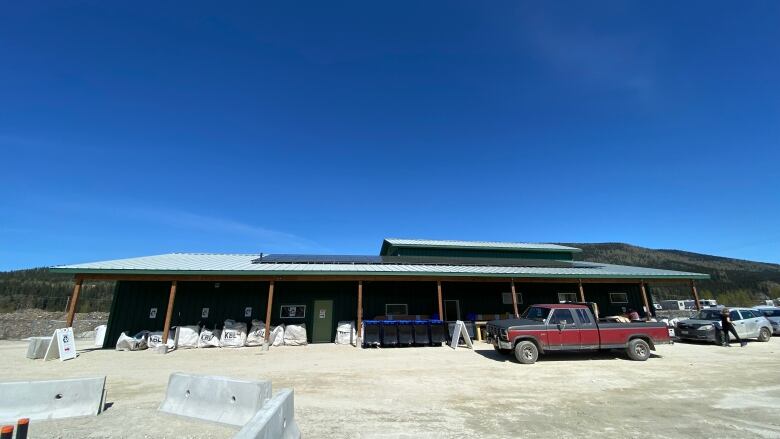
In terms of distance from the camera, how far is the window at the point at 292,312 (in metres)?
18.3

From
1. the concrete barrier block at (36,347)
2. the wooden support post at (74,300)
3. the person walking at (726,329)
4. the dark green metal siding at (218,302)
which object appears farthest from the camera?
the dark green metal siding at (218,302)

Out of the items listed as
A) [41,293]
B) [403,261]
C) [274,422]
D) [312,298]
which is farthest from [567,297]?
[41,293]

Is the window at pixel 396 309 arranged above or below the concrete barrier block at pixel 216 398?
above

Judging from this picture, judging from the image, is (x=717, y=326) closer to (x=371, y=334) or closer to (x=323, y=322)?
(x=371, y=334)

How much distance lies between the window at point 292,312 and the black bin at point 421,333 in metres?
6.24

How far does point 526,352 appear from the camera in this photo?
11.0 metres

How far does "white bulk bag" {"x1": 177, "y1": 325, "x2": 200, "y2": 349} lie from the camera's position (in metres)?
15.4

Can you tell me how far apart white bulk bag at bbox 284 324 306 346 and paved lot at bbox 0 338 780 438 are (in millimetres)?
3240

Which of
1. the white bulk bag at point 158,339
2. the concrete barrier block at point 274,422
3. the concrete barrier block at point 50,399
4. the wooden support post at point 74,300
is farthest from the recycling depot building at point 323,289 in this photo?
the concrete barrier block at point 274,422

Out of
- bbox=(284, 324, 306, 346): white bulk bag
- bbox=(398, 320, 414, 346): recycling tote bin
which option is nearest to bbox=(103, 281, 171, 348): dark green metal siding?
bbox=(284, 324, 306, 346): white bulk bag

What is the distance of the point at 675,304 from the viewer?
170 ft

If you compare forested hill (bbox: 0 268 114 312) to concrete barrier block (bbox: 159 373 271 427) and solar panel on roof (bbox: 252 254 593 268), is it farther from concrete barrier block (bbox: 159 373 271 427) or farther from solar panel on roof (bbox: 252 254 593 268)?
concrete barrier block (bbox: 159 373 271 427)

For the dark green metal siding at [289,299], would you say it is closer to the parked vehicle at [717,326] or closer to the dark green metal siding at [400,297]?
the dark green metal siding at [400,297]

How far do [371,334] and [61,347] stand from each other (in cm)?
1141
